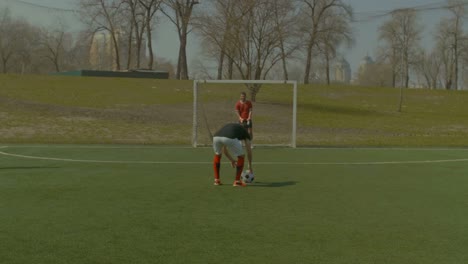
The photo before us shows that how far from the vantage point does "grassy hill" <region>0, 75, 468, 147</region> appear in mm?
27047

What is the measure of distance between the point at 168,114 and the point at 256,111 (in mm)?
5164

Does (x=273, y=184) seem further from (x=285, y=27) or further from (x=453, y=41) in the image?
(x=453, y=41)

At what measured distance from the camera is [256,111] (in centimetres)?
3422

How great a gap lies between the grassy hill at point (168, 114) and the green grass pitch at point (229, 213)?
10472mm

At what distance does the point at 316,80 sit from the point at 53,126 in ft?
143

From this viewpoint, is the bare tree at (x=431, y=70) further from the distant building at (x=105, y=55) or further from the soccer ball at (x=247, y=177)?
the soccer ball at (x=247, y=177)

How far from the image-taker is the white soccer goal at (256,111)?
2738cm

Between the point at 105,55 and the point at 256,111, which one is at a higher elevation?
the point at 105,55

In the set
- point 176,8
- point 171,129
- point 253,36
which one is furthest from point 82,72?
point 171,129

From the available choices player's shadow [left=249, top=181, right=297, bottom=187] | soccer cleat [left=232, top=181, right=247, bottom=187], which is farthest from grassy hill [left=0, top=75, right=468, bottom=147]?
soccer cleat [left=232, top=181, right=247, bottom=187]

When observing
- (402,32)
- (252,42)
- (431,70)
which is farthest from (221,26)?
(431,70)

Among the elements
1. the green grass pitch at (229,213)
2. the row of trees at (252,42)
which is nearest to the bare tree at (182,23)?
the row of trees at (252,42)

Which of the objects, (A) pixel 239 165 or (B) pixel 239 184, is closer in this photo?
(A) pixel 239 165

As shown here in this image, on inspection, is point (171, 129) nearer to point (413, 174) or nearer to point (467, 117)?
point (413, 174)
